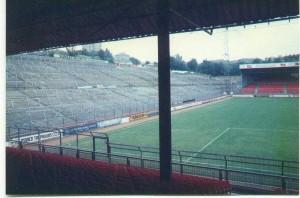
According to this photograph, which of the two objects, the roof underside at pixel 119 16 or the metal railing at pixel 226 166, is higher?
the roof underside at pixel 119 16

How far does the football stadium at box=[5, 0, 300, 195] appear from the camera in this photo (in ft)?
23.0

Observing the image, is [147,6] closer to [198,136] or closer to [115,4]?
[115,4]

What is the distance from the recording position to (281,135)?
18734 mm

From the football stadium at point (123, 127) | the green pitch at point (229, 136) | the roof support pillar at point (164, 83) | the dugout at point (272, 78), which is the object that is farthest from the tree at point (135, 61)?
the roof support pillar at point (164, 83)

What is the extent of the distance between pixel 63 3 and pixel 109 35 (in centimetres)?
268

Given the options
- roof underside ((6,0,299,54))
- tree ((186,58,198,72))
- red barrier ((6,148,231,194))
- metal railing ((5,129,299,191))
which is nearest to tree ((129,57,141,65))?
tree ((186,58,198,72))

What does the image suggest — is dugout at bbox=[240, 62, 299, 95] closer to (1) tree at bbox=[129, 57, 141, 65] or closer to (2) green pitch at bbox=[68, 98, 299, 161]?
(2) green pitch at bbox=[68, 98, 299, 161]

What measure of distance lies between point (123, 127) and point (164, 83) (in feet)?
56.8

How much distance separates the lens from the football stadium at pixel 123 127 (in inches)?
276

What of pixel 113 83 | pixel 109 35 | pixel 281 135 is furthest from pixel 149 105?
pixel 109 35

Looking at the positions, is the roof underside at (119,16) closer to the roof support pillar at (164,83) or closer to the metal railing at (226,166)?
the roof support pillar at (164,83)

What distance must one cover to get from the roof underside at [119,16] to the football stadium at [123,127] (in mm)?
30

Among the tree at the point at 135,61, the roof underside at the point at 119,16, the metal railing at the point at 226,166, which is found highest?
the tree at the point at 135,61

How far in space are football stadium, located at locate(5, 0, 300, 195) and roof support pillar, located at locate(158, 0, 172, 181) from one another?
0.07 feet
